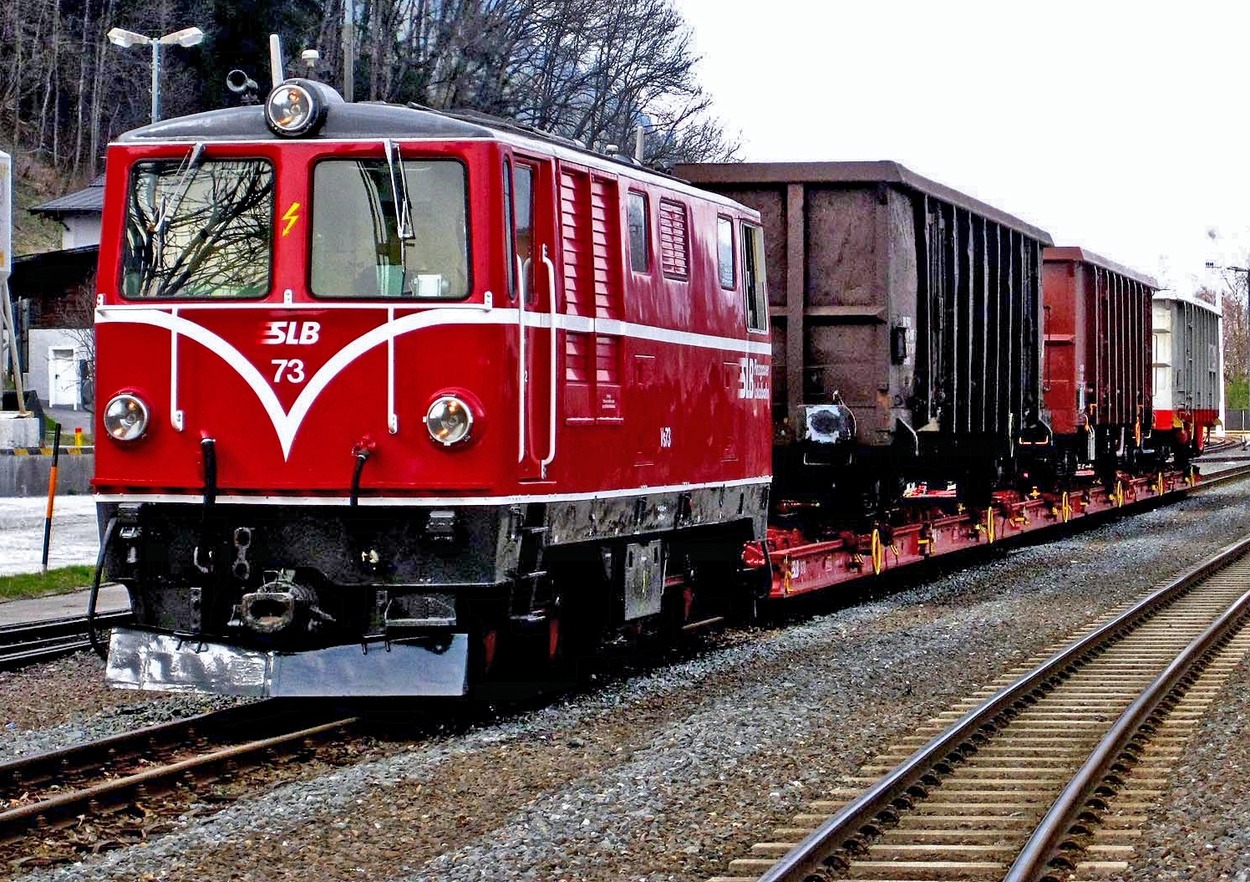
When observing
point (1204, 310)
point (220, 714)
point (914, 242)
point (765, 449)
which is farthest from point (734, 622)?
point (1204, 310)

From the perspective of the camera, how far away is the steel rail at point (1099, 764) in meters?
6.72

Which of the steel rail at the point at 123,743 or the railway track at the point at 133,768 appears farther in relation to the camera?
the steel rail at the point at 123,743

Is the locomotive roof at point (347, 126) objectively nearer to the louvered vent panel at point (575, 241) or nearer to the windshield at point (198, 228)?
the windshield at point (198, 228)

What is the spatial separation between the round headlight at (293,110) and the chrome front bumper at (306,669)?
2.69 metres

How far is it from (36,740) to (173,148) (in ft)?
10.4

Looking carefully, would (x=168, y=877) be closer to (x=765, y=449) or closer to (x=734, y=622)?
(x=765, y=449)

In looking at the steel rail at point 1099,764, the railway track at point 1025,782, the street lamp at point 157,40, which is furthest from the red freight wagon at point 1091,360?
the street lamp at point 157,40

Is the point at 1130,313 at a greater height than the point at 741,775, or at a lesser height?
greater

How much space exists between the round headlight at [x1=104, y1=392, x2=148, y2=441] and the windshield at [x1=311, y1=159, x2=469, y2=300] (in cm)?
110

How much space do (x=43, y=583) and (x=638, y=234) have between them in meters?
9.15

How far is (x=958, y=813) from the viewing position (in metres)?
7.84

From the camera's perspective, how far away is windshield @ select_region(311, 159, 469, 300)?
9.24 meters

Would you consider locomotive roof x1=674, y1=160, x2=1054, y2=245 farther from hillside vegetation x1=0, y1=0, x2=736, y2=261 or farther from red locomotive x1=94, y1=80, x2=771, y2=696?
hillside vegetation x1=0, y1=0, x2=736, y2=261

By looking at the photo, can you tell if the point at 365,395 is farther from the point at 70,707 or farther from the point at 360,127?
the point at 70,707
